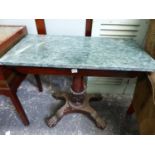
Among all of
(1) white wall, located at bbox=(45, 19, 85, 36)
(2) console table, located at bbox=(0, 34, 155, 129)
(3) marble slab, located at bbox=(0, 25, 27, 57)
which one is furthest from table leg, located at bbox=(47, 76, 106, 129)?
(3) marble slab, located at bbox=(0, 25, 27, 57)

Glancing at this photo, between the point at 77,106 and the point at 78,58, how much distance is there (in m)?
0.61

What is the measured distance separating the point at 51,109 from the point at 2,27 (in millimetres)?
880

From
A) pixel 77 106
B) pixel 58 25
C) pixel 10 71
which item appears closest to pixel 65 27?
pixel 58 25

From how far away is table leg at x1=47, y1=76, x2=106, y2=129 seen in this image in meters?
1.23

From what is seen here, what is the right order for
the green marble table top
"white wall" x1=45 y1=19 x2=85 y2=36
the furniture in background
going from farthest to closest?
"white wall" x1=45 y1=19 x2=85 y2=36, the furniture in background, the green marble table top

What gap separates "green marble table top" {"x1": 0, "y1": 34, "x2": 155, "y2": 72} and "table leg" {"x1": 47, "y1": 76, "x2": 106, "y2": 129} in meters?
0.29

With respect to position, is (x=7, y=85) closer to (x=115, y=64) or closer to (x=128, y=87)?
(x=115, y=64)

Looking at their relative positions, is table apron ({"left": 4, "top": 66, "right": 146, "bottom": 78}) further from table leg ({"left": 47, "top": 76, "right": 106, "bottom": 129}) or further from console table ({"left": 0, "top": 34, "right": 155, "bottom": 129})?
table leg ({"left": 47, "top": 76, "right": 106, "bottom": 129})

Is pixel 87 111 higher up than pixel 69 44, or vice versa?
pixel 69 44

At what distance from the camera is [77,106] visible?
52.8 inches

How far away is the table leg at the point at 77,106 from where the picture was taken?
Answer: 4.02 feet

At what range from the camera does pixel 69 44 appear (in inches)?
42.4

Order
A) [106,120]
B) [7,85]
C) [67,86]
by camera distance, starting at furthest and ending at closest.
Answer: [67,86], [106,120], [7,85]

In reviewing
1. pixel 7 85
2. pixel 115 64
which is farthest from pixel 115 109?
pixel 7 85
